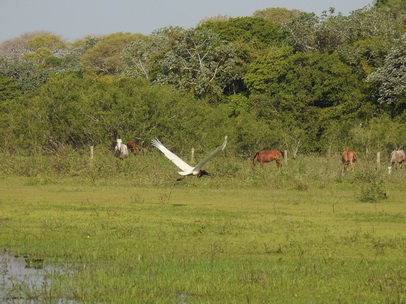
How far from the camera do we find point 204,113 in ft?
106

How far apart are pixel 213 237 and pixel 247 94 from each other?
107ft

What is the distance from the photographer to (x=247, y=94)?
4316cm

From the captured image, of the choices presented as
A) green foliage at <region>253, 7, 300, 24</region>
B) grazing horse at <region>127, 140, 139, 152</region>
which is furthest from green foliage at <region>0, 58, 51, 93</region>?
grazing horse at <region>127, 140, 139, 152</region>

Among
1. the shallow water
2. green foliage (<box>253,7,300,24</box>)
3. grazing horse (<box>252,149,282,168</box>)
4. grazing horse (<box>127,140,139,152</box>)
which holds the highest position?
green foliage (<box>253,7,300,24</box>)

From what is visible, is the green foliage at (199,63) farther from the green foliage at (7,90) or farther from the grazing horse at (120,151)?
the grazing horse at (120,151)

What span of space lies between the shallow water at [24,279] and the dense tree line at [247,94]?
1969cm

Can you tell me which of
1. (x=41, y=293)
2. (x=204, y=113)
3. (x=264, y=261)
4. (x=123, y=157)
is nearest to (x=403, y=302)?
(x=264, y=261)

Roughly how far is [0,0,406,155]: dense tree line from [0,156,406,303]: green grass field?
8634 mm

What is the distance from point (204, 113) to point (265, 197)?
14.9 metres

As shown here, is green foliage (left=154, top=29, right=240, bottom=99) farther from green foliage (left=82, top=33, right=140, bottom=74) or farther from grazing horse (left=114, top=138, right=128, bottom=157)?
green foliage (left=82, top=33, right=140, bottom=74)

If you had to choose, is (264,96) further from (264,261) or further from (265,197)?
(264,261)

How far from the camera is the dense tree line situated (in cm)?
2955

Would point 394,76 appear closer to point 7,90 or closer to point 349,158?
point 349,158

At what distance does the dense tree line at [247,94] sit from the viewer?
29.5 m
